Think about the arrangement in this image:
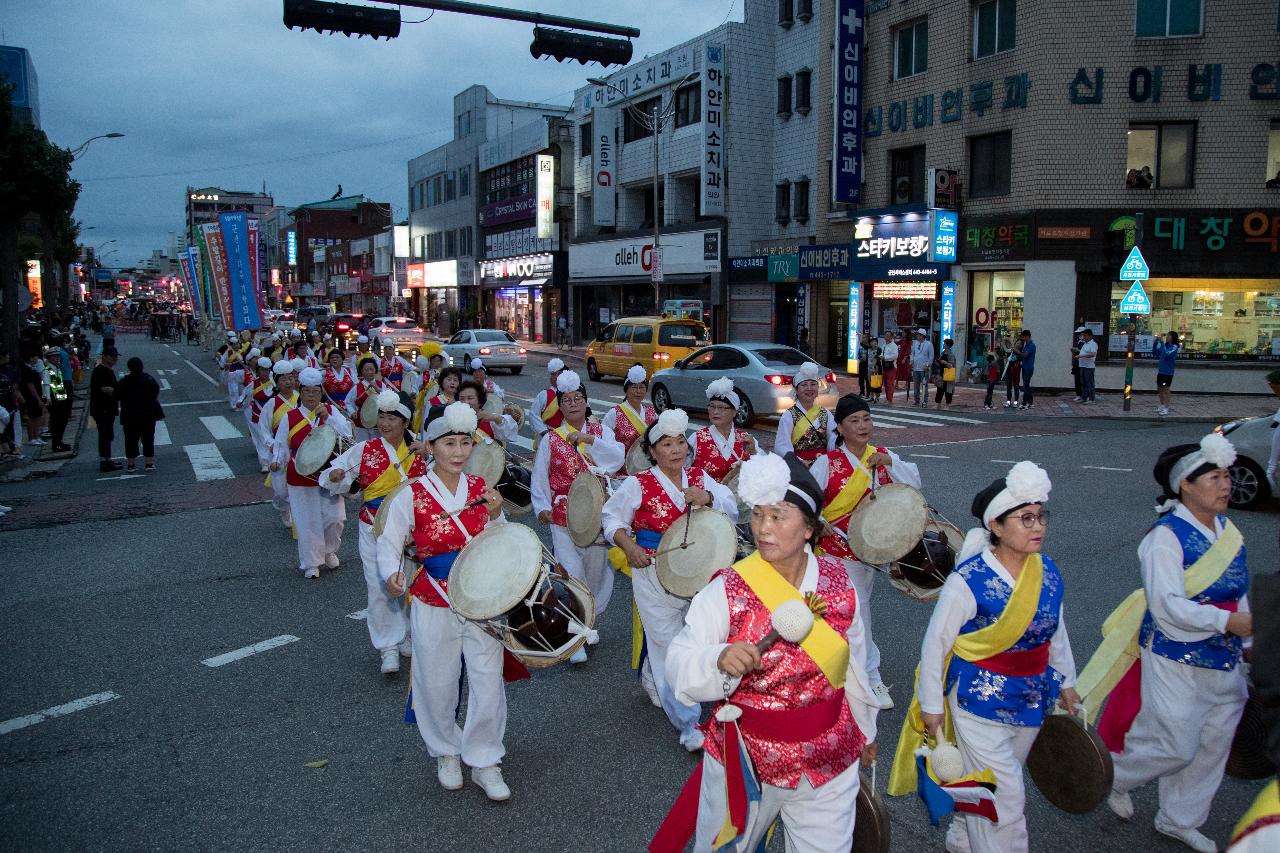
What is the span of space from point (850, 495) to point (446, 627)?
240 centimetres

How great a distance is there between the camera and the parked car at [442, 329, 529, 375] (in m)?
30.4

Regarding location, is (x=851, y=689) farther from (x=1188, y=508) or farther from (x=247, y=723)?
(x=247, y=723)

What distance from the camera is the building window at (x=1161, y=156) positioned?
2336 centimetres

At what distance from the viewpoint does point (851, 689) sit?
3.24m

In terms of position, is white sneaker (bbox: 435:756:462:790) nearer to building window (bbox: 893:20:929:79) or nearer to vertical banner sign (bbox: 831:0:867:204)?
vertical banner sign (bbox: 831:0:867:204)

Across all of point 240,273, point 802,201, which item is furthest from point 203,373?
point 802,201

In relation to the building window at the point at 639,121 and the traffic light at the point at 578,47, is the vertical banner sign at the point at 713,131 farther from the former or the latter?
the traffic light at the point at 578,47

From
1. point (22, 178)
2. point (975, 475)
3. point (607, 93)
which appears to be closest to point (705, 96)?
point (607, 93)

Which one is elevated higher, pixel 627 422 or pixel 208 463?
pixel 627 422

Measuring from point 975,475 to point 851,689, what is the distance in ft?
33.1

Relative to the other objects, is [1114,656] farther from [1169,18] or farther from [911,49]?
[911,49]

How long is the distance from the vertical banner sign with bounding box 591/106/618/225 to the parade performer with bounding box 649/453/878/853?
129 ft

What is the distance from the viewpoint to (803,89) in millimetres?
31938

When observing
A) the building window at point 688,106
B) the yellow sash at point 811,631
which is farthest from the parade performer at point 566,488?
the building window at point 688,106
